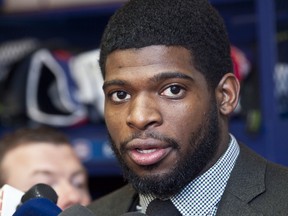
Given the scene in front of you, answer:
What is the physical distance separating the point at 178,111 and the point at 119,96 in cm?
9

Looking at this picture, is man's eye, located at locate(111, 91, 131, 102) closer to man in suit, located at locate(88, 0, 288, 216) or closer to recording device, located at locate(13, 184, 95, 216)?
man in suit, located at locate(88, 0, 288, 216)

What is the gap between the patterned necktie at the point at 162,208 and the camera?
109 cm

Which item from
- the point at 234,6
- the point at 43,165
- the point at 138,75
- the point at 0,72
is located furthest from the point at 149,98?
the point at 0,72

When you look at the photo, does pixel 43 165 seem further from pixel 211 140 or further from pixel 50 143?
pixel 211 140

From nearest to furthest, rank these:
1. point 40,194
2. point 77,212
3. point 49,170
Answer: point 77,212
point 40,194
point 49,170

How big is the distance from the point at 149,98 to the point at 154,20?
11 cm

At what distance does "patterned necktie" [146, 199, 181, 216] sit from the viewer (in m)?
1.09

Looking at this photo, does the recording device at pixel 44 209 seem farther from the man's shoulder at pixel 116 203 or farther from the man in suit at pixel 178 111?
the man's shoulder at pixel 116 203

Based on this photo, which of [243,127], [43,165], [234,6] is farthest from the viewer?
[234,6]

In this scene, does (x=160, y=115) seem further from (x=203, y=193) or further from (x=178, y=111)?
(x=203, y=193)

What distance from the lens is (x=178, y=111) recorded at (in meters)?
1.03

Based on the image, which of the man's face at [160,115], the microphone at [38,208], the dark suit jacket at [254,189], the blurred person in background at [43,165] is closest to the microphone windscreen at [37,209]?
the microphone at [38,208]

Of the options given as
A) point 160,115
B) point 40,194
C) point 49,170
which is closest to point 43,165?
point 49,170

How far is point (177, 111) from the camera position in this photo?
1026 mm
